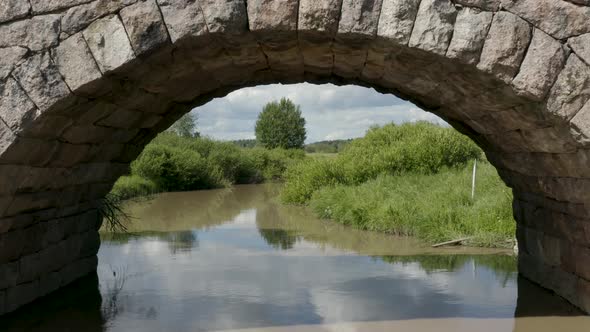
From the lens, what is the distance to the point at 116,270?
7.32 metres

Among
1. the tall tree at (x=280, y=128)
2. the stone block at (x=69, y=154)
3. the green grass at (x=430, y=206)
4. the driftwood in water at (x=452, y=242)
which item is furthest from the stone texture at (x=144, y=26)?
the tall tree at (x=280, y=128)

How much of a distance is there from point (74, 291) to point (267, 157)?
1020 inches

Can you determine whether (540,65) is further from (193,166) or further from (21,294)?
(193,166)

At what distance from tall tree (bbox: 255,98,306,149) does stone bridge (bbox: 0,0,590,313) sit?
127ft

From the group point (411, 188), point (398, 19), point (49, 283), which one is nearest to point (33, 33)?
point (398, 19)

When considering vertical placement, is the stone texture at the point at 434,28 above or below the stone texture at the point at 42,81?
above

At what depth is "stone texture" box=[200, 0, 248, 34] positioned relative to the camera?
3.67 m

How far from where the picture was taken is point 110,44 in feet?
12.2

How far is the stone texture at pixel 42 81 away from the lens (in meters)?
3.76

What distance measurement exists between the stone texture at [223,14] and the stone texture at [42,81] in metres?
0.97

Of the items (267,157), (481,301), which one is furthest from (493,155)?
(267,157)

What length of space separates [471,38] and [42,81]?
257 cm

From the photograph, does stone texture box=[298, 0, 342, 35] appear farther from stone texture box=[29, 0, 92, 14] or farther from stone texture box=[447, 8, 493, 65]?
stone texture box=[29, 0, 92, 14]

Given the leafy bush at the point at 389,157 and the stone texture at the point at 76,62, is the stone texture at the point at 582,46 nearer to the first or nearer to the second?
the stone texture at the point at 76,62
